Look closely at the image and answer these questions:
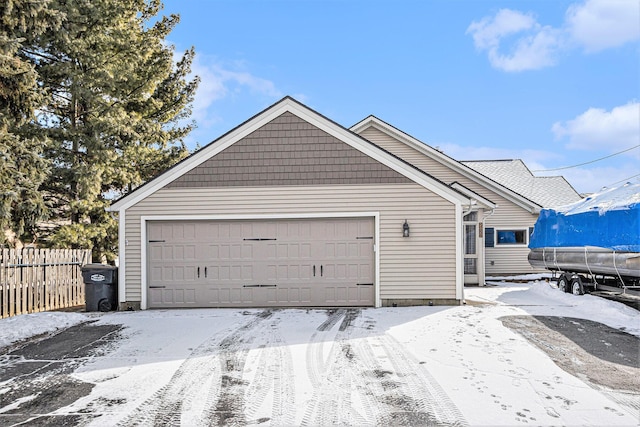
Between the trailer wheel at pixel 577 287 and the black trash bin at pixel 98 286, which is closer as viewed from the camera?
the black trash bin at pixel 98 286

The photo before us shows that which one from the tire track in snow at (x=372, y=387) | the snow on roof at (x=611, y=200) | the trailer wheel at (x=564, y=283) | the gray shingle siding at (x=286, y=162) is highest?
the gray shingle siding at (x=286, y=162)

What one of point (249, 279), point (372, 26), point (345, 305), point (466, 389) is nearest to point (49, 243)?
point (249, 279)

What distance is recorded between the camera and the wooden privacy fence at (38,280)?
9.52m

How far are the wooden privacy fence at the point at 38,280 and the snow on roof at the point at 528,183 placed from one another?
713 inches

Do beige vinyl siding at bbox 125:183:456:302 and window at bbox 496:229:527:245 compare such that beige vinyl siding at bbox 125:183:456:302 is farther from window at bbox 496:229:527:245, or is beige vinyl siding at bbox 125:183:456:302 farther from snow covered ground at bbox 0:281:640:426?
window at bbox 496:229:527:245

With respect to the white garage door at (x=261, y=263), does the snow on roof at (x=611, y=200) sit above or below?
above

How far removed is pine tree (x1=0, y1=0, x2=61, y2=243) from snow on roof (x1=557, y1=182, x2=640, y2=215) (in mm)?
13673

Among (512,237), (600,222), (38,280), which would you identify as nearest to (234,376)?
(38,280)

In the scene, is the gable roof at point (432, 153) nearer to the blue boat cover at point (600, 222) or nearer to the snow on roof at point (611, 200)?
the blue boat cover at point (600, 222)

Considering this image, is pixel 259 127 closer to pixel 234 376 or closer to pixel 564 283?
pixel 234 376

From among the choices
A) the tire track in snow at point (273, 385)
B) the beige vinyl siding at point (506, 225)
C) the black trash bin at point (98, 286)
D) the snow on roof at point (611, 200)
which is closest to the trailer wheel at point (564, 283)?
the snow on roof at point (611, 200)

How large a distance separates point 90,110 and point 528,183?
19.4m

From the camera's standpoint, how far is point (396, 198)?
10344 millimetres

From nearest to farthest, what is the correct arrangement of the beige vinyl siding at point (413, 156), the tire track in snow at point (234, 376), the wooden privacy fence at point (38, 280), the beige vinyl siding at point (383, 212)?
the tire track in snow at point (234, 376) → the wooden privacy fence at point (38, 280) → the beige vinyl siding at point (383, 212) → the beige vinyl siding at point (413, 156)
